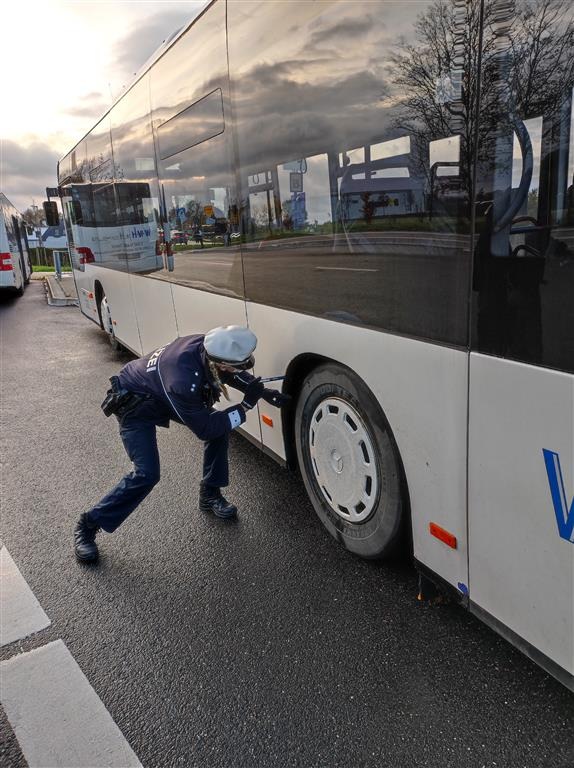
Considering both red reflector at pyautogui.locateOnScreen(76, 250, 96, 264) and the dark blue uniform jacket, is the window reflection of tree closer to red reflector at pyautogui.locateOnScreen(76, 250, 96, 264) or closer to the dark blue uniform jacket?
the dark blue uniform jacket

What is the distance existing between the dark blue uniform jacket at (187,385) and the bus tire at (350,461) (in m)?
0.45

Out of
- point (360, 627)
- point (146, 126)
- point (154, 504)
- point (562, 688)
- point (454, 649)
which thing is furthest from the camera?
point (146, 126)

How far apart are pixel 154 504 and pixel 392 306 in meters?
2.53

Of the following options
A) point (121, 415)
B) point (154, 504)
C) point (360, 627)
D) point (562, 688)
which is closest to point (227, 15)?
point (121, 415)

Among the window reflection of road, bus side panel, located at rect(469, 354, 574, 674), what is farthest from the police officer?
bus side panel, located at rect(469, 354, 574, 674)

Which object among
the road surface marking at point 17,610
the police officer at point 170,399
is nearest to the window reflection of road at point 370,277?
the police officer at point 170,399

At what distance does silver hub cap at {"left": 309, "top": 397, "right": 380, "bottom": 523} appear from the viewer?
2.90 metres

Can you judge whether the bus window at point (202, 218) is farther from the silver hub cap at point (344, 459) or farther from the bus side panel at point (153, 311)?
the silver hub cap at point (344, 459)

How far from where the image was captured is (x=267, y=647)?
2.62 meters

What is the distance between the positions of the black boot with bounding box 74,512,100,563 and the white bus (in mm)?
1307

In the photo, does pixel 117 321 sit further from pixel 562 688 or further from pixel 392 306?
pixel 562 688

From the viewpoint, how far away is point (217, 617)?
2.84m

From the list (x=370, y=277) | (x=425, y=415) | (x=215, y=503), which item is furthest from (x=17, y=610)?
(x=370, y=277)

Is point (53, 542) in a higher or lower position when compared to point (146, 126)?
lower
